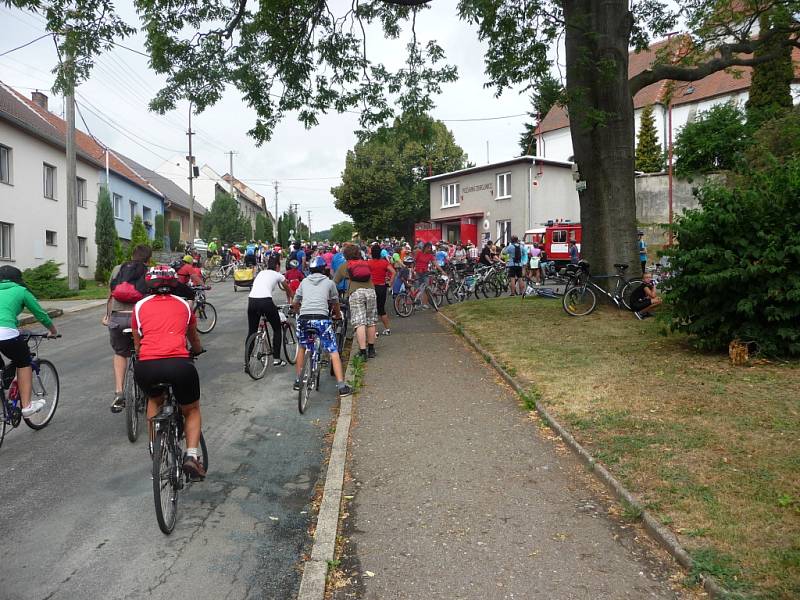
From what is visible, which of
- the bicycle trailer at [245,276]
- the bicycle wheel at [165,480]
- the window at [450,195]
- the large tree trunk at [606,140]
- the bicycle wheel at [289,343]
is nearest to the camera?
the bicycle wheel at [165,480]

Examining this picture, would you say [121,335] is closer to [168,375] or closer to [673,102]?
[168,375]

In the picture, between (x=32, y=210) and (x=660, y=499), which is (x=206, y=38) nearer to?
(x=660, y=499)

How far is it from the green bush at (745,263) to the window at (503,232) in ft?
99.9

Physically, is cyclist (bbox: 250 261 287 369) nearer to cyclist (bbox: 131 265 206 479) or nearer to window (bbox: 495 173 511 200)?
cyclist (bbox: 131 265 206 479)

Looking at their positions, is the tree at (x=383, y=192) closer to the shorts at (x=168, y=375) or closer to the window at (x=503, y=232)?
the window at (x=503, y=232)

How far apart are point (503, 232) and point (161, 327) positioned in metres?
36.8

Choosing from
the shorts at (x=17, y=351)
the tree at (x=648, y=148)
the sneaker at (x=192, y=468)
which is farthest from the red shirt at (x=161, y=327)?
the tree at (x=648, y=148)

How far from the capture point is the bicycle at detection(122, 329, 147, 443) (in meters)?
6.59

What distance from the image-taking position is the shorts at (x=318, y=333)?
8.09 metres

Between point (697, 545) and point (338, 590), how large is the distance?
6.71ft

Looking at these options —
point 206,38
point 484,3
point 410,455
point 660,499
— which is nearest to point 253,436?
point 410,455

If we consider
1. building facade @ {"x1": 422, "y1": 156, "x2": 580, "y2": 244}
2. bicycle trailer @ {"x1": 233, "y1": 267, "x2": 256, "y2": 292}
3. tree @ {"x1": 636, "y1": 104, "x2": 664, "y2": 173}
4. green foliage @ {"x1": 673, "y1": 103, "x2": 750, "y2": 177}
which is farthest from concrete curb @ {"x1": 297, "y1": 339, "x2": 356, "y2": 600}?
tree @ {"x1": 636, "y1": 104, "x2": 664, "y2": 173}

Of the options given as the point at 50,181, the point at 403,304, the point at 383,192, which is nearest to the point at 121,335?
the point at 403,304

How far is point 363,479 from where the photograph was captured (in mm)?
5426
